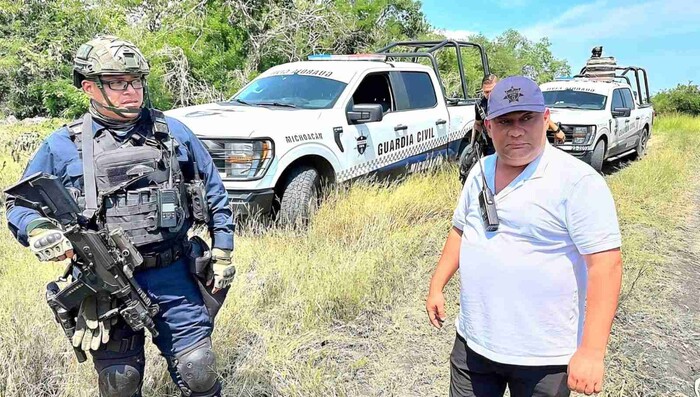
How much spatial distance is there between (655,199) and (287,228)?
5006 mm

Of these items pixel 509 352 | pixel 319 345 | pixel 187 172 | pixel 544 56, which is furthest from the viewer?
pixel 544 56

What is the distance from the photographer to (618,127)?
958 cm

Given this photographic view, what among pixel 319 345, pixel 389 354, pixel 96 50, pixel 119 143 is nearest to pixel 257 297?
pixel 319 345

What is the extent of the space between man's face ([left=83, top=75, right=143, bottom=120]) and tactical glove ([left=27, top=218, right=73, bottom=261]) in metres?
0.48

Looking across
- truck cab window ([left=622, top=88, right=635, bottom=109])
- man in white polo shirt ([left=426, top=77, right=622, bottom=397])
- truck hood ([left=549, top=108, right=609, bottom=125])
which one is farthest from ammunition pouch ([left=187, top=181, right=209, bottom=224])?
truck cab window ([left=622, top=88, right=635, bottom=109])

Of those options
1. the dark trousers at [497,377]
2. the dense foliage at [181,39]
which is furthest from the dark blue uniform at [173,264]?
the dense foliage at [181,39]

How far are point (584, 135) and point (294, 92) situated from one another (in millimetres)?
5011

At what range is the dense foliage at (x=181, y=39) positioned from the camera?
11.9 meters

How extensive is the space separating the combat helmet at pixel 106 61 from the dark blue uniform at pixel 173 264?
0.19 m

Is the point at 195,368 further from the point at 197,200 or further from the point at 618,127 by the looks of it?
the point at 618,127

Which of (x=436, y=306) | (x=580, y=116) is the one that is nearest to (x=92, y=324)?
(x=436, y=306)

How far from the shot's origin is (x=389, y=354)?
312 centimetres

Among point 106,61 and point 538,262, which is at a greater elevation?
point 106,61

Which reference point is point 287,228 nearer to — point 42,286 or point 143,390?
point 42,286
